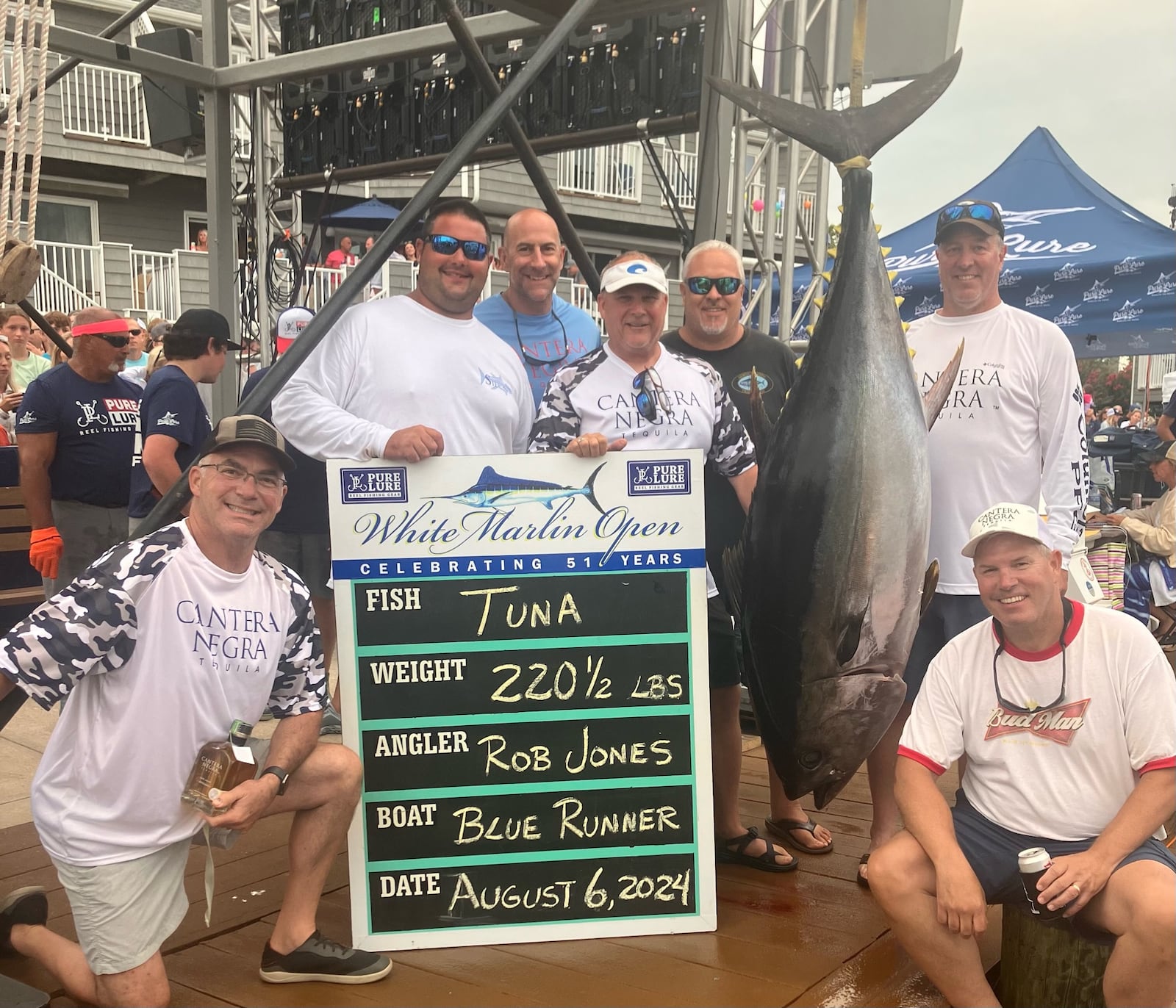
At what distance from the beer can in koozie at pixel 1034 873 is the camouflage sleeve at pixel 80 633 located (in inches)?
67.1

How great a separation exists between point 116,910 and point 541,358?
1.76 meters

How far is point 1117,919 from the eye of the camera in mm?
1915

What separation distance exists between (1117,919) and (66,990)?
2027 millimetres

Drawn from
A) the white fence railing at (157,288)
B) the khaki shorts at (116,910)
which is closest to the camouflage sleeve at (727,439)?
the khaki shorts at (116,910)

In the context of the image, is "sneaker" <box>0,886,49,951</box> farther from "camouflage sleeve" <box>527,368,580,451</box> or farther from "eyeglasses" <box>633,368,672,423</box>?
"eyeglasses" <box>633,368,672,423</box>

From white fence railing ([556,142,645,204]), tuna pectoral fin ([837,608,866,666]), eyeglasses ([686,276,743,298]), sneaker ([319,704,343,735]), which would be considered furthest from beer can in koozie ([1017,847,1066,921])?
white fence railing ([556,142,645,204])

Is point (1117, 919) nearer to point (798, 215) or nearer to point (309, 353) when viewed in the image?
point (309, 353)

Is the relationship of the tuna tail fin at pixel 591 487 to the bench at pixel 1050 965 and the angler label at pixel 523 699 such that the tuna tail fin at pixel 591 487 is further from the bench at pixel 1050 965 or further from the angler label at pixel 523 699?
the bench at pixel 1050 965

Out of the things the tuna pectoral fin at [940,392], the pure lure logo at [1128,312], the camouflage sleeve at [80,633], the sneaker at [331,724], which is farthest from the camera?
the pure lure logo at [1128,312]

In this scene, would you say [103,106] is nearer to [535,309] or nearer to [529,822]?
[535,309]

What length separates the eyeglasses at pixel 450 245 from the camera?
2.65 meters

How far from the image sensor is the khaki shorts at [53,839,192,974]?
2.03 metres

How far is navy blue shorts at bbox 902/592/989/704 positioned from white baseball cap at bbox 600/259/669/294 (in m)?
1.01

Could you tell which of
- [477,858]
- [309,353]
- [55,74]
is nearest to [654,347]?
[309,353]
